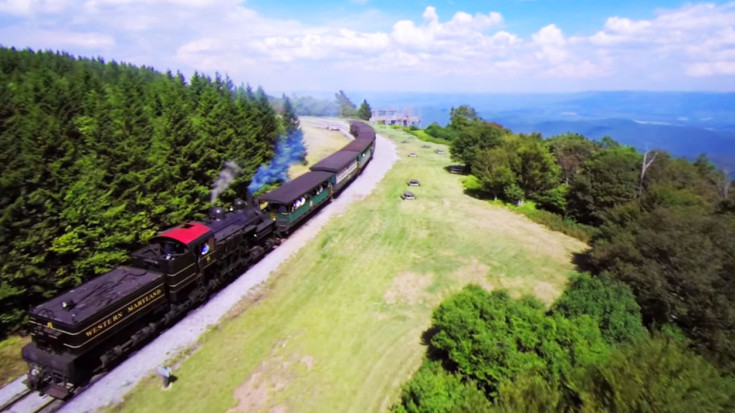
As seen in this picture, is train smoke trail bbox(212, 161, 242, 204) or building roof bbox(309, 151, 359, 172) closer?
train smoke trail bbox(212, 161, 242, 204)

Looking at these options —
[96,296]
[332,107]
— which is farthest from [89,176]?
[332,107]

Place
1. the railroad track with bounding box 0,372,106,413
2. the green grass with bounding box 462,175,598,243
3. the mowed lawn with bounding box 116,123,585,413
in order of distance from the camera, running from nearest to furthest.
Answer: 1. the railroad track with bounding box 0,372,106,413
2. the mowed lawn with bounding box 116,123,585,413
3. the green grass with bounding box 462,175,598,243

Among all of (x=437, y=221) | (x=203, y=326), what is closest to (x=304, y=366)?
(x=203, y=326)

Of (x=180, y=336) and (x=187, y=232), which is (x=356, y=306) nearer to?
(x=180, y=336)

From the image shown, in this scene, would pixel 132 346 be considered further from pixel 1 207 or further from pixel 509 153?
pixel 509 153

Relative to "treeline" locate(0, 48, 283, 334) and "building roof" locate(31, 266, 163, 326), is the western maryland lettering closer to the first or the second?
"building roof" locate(31, 266, 163, 326)

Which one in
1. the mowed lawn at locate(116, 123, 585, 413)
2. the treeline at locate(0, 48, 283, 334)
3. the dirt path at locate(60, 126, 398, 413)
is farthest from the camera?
the treeline at locate(0, 48, 283, 334)

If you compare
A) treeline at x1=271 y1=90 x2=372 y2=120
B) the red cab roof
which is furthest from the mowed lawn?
treeline at x1=271 y1=90 x2=372 y2=120

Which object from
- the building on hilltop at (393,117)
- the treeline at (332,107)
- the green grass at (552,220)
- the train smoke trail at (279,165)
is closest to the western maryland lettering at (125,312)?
the train smoke trail at (279,165)
